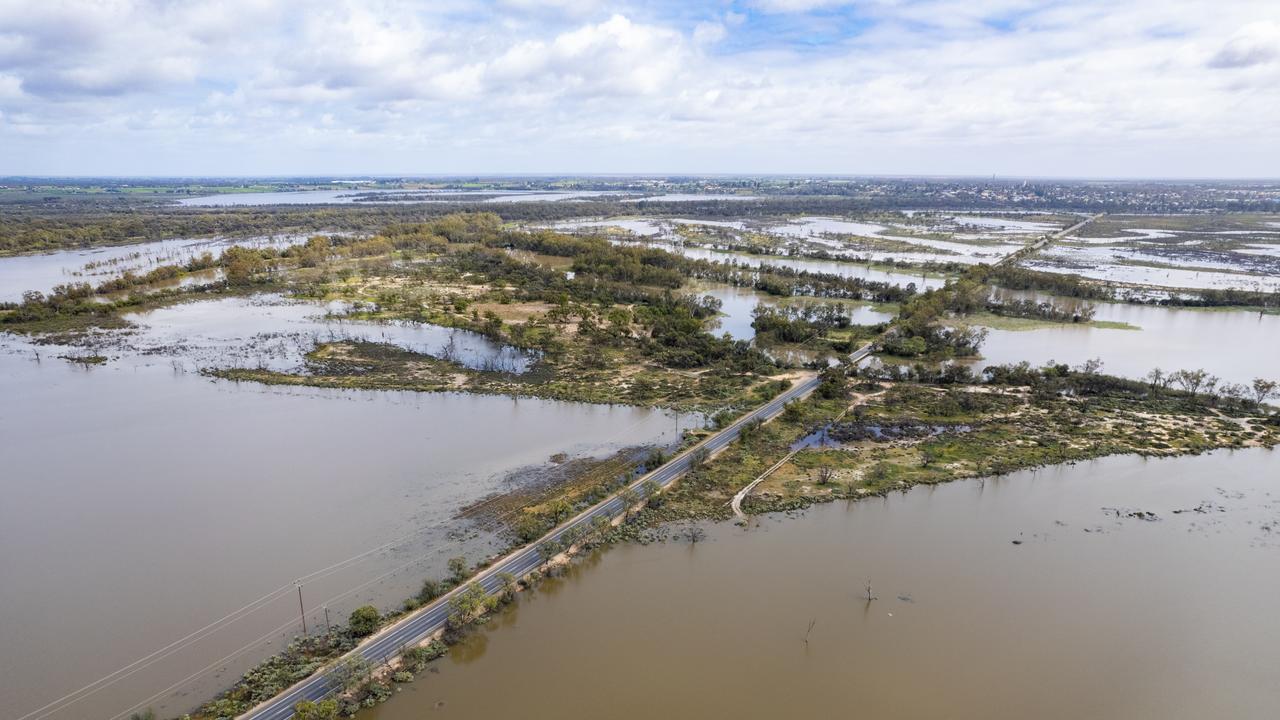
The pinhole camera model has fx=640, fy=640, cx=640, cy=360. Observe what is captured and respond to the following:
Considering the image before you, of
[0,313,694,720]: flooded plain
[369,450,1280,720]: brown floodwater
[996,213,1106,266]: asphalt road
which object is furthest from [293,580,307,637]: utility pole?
[996,213,1106,266]: asphalt road

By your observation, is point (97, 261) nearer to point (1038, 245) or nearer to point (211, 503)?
point (211, 503)

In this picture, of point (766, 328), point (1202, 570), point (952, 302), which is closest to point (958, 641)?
point (1202, 570)

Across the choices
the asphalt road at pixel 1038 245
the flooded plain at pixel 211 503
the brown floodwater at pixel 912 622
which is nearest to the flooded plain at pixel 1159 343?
the brown floodwater at pixel 912 622

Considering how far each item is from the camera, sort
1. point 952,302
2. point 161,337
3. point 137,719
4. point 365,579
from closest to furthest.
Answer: point 137,719 → point 365,579 → point 161,337 → point 952,302

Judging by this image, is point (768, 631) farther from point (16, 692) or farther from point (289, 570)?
point (16, 692)

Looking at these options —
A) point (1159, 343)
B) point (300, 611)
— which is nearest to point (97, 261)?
point (300, 611)

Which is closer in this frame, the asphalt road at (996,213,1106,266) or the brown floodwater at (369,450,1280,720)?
the brown floodwater at (369,450,1280,720)

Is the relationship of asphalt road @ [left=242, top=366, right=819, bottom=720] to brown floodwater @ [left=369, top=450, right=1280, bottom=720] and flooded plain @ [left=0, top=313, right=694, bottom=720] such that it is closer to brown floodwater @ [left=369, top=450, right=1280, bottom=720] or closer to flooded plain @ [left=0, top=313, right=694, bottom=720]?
brown floodwater @ [left=369, top=450, right=1280, bottom=720]
